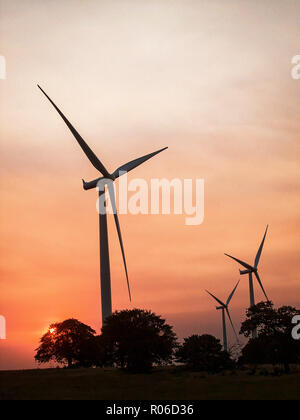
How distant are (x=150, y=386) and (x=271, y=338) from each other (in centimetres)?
2962

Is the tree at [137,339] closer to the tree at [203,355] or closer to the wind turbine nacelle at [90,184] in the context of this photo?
the tree at [203,355]

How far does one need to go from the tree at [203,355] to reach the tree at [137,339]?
3.80 metres

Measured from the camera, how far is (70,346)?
434 feet

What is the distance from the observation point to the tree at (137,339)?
361 feet

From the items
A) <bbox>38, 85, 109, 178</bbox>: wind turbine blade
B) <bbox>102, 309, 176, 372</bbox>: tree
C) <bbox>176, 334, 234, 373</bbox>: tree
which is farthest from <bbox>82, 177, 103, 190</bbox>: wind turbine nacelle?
<bbox>176, 334, 234, 373</bbox>: tree

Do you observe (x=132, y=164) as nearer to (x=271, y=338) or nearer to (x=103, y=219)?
(x=103, y=219)

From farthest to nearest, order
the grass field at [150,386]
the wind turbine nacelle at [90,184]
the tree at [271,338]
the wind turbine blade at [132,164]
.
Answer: the wind turbine blade at [132,164]
the wind turbine nacelle at [90,184]
the tree at [271,338]
the grass field at [150,386]

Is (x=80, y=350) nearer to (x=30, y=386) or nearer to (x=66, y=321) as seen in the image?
(x=66, y=321)

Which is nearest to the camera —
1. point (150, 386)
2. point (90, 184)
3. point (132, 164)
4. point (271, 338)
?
point (150, 386)

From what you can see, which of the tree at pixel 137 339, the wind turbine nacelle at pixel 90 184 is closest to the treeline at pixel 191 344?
the tree at pixel 137 339

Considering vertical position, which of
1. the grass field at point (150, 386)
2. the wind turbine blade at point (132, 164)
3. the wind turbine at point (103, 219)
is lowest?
the grass field at point (150, 386)

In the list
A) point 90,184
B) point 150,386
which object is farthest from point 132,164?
point 150,386

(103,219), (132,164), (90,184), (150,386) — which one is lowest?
(150,386)

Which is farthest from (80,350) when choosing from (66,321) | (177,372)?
(177,372)
